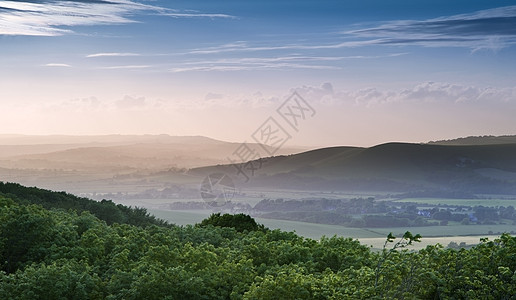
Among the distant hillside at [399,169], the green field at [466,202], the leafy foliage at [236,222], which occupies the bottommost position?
the green field at [466,202]

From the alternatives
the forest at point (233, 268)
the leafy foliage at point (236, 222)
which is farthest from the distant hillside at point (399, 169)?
the forest at point (233, 268)

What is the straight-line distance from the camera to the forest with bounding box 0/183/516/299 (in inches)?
561

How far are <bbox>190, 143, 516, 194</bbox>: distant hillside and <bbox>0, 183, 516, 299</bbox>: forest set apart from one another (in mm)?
97912

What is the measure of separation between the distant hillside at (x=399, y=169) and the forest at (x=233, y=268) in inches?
3855

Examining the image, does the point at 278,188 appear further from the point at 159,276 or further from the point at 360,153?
the point at 159,276

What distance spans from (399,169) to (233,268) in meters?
117

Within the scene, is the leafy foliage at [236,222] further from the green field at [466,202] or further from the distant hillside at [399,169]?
the distant hillside at [399,169]

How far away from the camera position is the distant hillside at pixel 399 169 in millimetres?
123188

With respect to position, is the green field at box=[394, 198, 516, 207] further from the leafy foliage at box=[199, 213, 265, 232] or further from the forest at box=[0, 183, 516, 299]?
the forest at box=[0, 183, 516, 299]

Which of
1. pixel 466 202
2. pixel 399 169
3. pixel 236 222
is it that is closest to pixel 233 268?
pixel 236 222

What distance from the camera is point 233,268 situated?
16109 mm

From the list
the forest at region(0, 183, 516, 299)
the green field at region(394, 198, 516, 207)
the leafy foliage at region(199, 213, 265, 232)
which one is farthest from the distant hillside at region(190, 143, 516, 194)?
the forest at region(0, 183, 516, 299)

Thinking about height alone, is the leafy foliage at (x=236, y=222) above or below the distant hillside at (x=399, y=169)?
below

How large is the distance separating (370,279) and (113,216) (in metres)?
24.0
